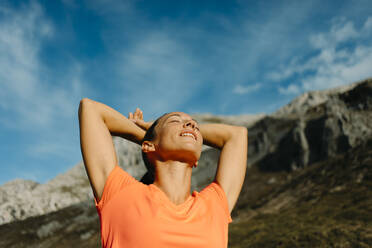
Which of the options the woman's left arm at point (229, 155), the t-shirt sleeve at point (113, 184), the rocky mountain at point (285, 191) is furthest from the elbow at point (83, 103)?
the rocky mountain at point (285, 191)

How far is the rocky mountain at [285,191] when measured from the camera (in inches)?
589

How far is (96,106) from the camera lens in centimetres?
266

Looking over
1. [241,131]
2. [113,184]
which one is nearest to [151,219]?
[113,184]

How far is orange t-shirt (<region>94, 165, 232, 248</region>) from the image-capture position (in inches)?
84.7

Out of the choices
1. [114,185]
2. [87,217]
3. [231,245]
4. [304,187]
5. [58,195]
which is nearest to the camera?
[114,185]

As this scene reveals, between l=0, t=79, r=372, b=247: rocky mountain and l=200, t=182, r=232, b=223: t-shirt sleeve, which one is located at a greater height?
l=0, t=79, r=372, b=247: rocky mountain

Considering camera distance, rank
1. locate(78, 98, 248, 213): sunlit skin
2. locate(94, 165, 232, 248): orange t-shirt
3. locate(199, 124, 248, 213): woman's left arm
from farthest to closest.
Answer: locate(199, 124, 248, 213): woman's left arm, locate(78, 98, 248, 213): sunlit skin, locate(94, 165, 232, 248): orange t-shirt

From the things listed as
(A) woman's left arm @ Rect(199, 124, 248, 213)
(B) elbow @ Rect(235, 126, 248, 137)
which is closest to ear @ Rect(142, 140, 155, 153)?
(A) woman's left arm @ Rect(199, 124, 248, 213)

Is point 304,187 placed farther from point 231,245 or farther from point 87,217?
point 87,217

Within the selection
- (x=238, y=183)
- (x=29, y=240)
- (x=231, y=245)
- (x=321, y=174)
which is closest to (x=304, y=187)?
(x=321, y=174)

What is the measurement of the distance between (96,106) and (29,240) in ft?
142

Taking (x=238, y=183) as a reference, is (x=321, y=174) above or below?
above

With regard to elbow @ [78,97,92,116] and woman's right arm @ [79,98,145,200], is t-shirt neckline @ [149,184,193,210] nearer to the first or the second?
woman's right arm @ [79,98,145,200]

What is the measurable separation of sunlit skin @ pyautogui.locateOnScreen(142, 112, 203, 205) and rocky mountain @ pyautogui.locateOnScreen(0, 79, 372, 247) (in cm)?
1057
